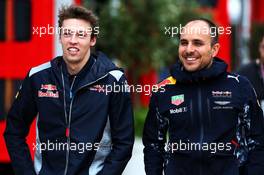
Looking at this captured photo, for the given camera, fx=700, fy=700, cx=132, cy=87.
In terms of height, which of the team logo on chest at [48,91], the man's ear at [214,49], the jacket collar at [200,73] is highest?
the man's ear at [214,49]

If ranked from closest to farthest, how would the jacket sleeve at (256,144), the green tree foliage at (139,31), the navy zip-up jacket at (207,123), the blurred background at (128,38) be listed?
the navy zip-up jacket at (207,123) → the jacket sleeve at (256,144) → the blurred background at (128,38) → the green tree foliage at (139,31)

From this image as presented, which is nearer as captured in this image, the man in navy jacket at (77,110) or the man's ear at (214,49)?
the man in navy jacket at (77,110)

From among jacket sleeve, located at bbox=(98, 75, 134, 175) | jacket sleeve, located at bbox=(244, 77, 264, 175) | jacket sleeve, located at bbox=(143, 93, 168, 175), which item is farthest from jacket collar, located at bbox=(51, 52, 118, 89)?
jacket sleeve, located at bbox=(244, 77, 264, 175)

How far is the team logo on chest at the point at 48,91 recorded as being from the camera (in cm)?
431

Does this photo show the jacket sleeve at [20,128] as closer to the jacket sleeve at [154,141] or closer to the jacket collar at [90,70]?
the jacket collar at [90,70]

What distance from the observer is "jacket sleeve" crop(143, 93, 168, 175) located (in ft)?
14.5

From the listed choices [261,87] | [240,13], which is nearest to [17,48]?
[261,87]

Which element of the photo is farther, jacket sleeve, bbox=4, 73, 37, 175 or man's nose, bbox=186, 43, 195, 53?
jacket sleeve, bbox=4, 73, 37, 175

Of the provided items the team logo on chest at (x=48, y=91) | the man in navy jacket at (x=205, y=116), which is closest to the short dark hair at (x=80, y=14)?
A: the team logo on chest at (x=48, y=91)

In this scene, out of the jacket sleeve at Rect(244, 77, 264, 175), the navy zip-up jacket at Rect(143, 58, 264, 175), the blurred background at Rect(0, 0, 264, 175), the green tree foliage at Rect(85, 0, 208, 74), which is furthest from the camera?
the green tree foliage at Rect(85, 0, 208, 74)

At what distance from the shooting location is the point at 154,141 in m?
4.45

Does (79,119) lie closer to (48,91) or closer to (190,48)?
(48,91)

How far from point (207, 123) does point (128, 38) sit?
11150 millimetres

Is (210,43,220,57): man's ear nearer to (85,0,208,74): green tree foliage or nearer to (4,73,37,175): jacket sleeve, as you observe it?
(4,73,37,175): jacket sleeve
